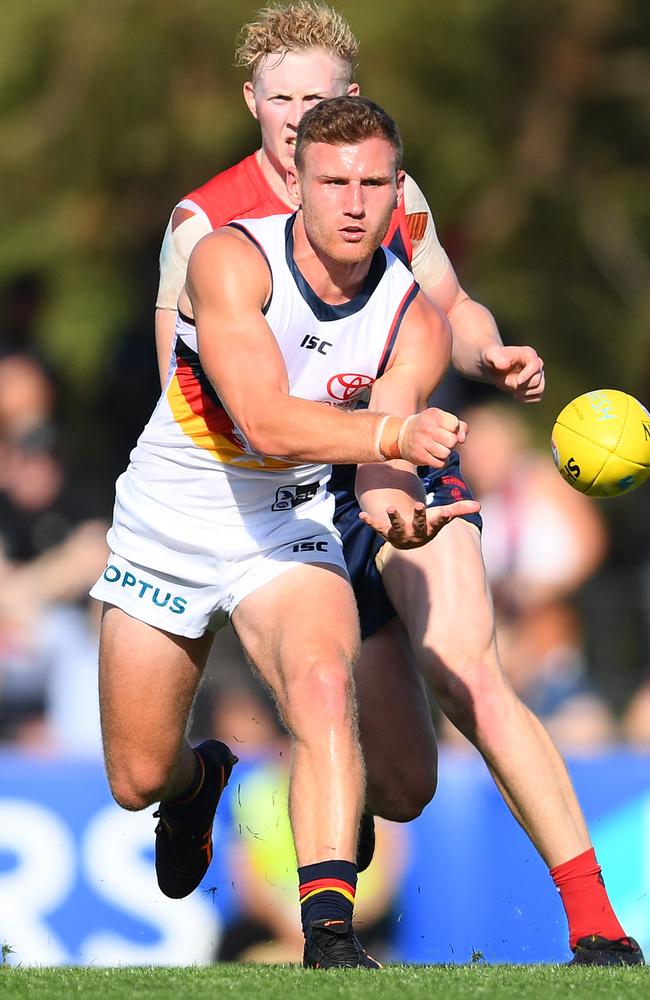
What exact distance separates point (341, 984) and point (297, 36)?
10.3 ft

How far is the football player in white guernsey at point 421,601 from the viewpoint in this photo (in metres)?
5.18

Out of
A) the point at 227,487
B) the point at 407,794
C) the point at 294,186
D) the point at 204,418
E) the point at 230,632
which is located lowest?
the point at 230,632

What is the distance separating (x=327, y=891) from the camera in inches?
178

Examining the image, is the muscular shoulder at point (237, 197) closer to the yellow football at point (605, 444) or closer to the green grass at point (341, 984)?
the yellow football at point (605, 444)

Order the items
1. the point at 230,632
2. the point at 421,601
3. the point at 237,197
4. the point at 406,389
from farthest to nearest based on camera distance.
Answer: the point at 230,632, the point at 237,197, the point at 421,601, the point at 406,389

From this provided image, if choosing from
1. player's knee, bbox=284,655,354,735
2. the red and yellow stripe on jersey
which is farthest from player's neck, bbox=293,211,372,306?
player's knee, bbox=284,655,354,735

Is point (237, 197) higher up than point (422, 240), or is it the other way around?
point (237, 197)

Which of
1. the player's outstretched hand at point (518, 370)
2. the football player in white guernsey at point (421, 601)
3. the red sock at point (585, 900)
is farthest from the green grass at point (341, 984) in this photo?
the player's outstretched hand at point (518, 370)

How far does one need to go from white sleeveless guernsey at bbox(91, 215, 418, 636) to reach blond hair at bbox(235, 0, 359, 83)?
93cm

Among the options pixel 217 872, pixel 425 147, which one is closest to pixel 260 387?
pixel 217 872

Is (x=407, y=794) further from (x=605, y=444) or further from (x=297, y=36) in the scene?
(x=297, y=36)

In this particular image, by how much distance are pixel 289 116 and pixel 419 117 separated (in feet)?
A: 16.1

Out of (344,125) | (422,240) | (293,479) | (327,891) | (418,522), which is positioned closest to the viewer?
(418,522)

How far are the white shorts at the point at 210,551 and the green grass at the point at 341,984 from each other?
110cm
